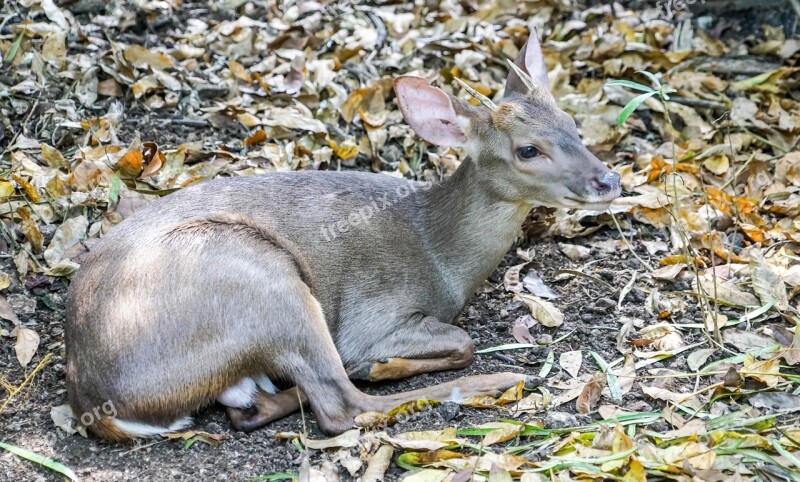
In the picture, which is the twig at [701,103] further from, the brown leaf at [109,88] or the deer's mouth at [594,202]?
the brown leaf at [109,88]

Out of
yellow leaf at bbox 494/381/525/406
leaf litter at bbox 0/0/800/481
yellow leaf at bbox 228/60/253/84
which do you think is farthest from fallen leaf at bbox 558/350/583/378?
yellow leaf at bbox 228/60/253/84

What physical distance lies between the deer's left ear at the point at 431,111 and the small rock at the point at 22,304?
2.20m

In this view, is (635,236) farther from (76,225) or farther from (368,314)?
(76,225)

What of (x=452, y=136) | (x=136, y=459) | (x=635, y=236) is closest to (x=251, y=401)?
(x=136, y=459)

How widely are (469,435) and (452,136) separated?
1724 mm

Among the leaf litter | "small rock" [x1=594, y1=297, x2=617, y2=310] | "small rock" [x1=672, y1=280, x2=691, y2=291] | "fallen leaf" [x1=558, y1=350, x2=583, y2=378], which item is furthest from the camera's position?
"small rock" [x1=672, y1=280, x2=691, y2=291]

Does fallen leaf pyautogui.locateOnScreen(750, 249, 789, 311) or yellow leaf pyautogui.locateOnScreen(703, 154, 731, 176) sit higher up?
fallen leaf pyautogui.locateOnScreen(750, 249, 789, 311)

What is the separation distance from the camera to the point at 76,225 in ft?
18.6

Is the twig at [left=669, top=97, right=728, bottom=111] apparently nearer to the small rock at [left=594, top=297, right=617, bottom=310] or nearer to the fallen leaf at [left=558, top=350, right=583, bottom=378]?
the small rock at [left=594, top=297, right=617, bottom=310]

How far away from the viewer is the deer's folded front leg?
4.96m

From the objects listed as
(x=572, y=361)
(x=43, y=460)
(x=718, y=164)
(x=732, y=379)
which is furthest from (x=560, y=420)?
(x=718, y=164)
